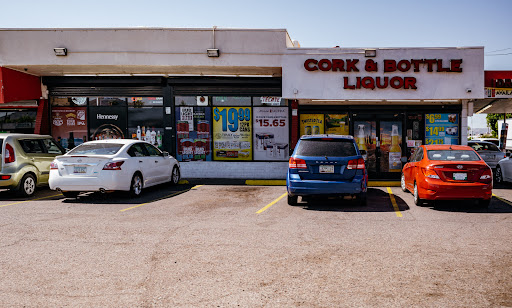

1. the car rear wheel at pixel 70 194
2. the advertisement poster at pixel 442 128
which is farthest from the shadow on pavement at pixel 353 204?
the advertisement poster at pixel 442 128

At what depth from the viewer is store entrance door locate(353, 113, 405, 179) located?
1706 centimetres

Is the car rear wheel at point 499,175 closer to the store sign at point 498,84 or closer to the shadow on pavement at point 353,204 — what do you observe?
the store sign at point 498,84

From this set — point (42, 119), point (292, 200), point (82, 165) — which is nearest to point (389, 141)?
point (292, 200)

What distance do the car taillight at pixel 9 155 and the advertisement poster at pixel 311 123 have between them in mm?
10033

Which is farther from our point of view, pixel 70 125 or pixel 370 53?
pixel 70 125

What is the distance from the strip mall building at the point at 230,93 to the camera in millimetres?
15594

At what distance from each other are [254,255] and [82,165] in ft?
21.2

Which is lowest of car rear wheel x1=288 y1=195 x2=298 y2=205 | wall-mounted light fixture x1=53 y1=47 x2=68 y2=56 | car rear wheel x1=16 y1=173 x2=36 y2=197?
car rear wheel x1=288 y1=195 x2=298 y2=205

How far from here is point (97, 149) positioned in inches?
452

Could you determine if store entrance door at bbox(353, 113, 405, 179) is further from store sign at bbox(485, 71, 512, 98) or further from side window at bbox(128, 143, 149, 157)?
side window at bbox(128, 143, 149, 157)

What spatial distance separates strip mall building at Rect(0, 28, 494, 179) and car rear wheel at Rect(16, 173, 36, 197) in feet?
16.5

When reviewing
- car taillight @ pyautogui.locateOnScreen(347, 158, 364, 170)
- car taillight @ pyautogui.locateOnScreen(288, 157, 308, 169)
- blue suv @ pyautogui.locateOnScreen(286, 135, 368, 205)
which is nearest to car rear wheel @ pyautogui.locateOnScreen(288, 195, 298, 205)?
blue suv @ pyautogui.locateOnScreen(286, 135, 368, 205)

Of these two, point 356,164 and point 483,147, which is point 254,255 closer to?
point 356,164

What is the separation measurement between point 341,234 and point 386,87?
959 cm
